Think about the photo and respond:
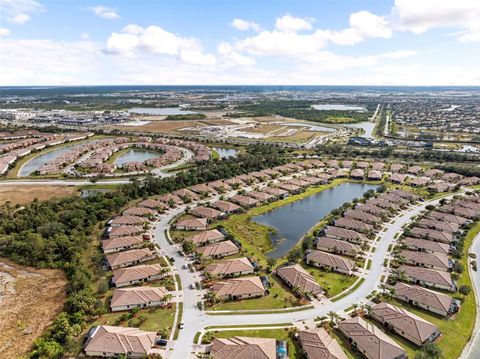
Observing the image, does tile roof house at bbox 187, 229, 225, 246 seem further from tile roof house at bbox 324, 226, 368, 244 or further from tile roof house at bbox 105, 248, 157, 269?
tile roof house at bbox 324, 226, 368, 244

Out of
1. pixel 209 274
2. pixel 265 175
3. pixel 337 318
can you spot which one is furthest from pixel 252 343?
pixel 265 175

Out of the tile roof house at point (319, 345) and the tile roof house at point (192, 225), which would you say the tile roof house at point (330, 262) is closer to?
the tile roof house at point (319, 345)

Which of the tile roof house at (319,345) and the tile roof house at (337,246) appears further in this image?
the tile roof house at (337,246)

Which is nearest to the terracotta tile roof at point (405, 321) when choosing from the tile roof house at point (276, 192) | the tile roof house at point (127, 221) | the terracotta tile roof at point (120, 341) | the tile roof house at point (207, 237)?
the terracotta tile roof at point (120, 341)

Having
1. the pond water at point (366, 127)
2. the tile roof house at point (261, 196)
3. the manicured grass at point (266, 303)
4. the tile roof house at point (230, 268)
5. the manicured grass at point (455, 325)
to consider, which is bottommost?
the manicured grass at point (455, 325)

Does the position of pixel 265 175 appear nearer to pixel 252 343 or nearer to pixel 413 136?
pixel 252 343

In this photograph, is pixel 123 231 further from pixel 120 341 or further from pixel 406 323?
pixel 406 323

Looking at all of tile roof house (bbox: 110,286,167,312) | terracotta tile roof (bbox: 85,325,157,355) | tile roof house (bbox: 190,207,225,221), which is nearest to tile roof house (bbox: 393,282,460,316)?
tile roof house (bbox: 110,286,167,312)
